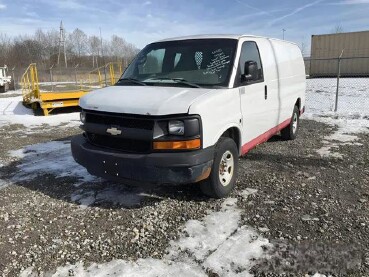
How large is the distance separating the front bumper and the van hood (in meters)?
0.48

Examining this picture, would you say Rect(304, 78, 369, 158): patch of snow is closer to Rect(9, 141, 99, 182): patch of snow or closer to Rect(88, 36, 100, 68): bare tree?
Rect(9, 141, 99, 182): patch of snow

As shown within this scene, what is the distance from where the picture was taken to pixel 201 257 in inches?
126

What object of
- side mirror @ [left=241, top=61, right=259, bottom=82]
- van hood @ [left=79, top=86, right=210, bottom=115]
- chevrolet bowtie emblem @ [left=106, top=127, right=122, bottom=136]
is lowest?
Result: chevrolet bowtie emblem @ [left=106, top=127, right=122, bottom=136]

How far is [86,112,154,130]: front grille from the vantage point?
149 inches

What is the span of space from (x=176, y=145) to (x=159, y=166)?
0.95 feet

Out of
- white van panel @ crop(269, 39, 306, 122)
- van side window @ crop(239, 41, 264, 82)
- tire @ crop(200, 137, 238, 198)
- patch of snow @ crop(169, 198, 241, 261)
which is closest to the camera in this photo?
patch of snow @ crop(169, 198, 241, 261)

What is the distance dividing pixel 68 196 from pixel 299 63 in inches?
220

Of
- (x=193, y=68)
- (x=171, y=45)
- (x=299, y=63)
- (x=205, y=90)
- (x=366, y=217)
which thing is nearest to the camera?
(x=366, y=217)

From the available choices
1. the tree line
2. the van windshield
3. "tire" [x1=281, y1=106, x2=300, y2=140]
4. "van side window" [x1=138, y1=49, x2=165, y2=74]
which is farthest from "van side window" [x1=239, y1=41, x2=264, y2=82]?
the tree line

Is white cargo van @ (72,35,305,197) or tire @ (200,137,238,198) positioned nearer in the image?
white cargo van @ (72,35,305,197)

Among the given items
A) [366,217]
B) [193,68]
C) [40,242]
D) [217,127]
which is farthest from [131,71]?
[366,217]

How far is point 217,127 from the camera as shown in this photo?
4051 mm

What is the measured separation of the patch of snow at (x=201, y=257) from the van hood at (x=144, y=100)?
133 centimetres

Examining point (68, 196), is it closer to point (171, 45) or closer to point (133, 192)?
point (133, 192)
